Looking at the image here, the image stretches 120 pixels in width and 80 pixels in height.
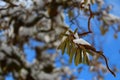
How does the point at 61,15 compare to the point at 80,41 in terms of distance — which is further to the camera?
the point at 61,15

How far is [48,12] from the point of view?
710cm

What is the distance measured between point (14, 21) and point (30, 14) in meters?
0.37

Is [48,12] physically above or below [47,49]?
above

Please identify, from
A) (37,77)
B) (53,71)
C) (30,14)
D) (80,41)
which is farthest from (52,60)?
(80,41)

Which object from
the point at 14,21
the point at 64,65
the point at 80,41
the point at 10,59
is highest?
the point at 80,41

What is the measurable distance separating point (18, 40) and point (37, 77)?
842 millimetres

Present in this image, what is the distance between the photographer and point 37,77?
7.01 meters

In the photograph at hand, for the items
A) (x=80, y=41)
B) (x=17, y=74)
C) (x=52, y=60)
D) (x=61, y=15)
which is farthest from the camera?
(x=52, y=60)

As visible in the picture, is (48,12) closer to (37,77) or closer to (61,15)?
(61,15)

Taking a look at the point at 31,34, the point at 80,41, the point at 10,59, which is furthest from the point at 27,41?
the point at 80,41

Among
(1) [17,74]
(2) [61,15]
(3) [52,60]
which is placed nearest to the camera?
(1) [17,74]

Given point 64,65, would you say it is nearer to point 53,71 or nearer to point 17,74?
point 53,71

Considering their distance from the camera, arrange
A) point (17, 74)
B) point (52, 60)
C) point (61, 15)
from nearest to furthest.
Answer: point (17, 74)
point (61, 15)
point (52, 60)

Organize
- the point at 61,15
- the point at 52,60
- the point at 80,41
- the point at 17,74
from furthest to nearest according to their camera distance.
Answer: the point at 52,60 < the point at 61,15 < the point at 17,74 < the point at 80,41
